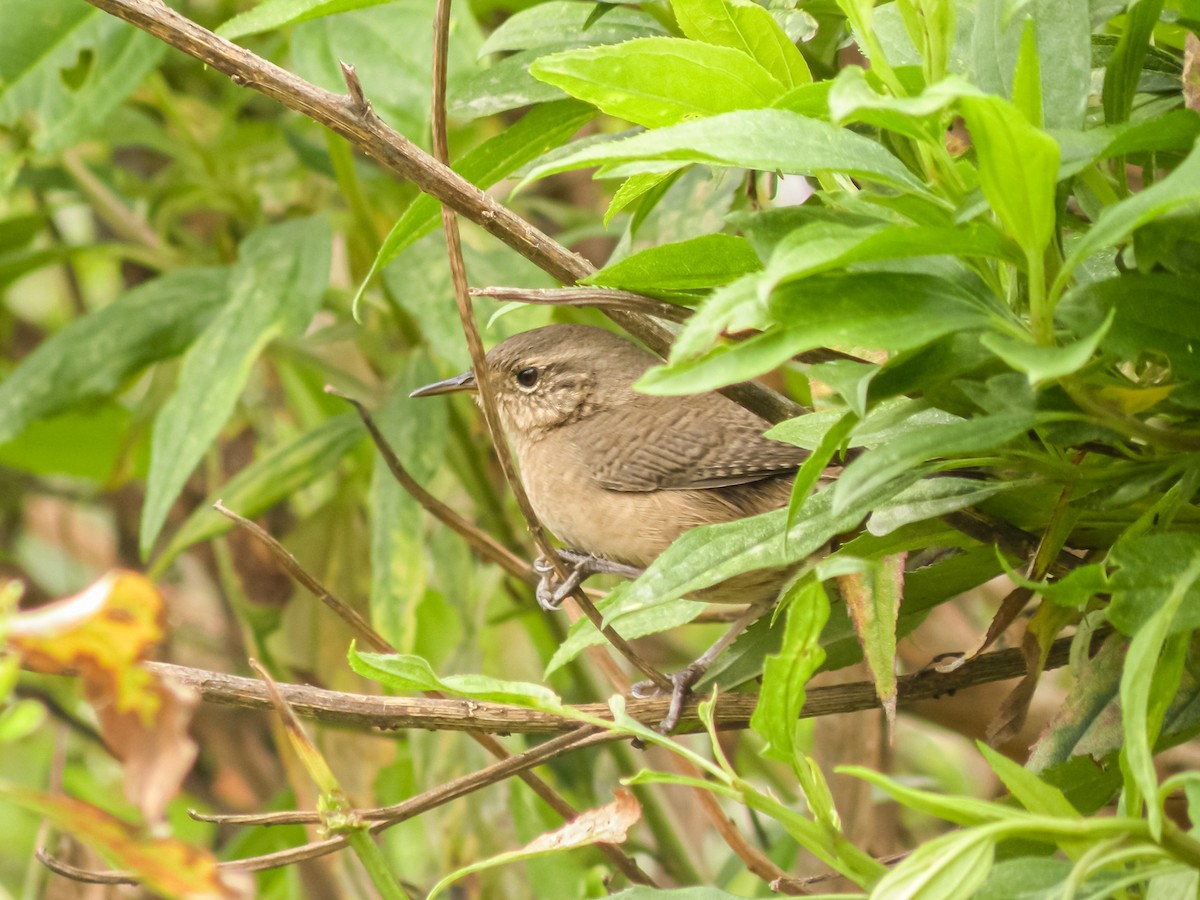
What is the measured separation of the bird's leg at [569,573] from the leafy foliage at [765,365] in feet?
1.08

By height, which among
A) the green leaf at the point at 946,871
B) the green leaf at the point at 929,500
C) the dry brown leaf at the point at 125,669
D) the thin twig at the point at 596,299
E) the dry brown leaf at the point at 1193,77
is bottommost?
the green leaf at the point at 946,871

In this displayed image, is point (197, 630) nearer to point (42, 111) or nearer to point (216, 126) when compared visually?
point (216, 126)

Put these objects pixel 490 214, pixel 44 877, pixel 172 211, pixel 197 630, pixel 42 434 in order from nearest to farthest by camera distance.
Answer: pixel 490 214 < pixel 44 877 < pixel 172 211 < pixel 42 434 < pixel 197 630

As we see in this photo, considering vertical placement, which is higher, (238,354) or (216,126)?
(216,126)

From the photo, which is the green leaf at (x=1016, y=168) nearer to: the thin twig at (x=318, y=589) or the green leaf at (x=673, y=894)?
the green leaf at (x=673, y=894)

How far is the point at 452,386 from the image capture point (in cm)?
287

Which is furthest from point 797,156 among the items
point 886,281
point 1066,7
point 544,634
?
point 544,634

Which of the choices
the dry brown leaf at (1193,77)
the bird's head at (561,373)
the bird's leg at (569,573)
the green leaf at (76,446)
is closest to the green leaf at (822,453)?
the dry brown leaf at (1193,77)

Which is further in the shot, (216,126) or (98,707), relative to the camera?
(216,126)

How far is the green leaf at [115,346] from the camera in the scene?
312 centimetres

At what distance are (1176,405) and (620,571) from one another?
55.5 inches

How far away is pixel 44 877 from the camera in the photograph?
2.95m

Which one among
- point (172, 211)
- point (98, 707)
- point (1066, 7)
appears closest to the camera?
point (98, 707)

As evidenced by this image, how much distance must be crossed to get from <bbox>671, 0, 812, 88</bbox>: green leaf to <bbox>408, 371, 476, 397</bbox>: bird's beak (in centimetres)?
139
